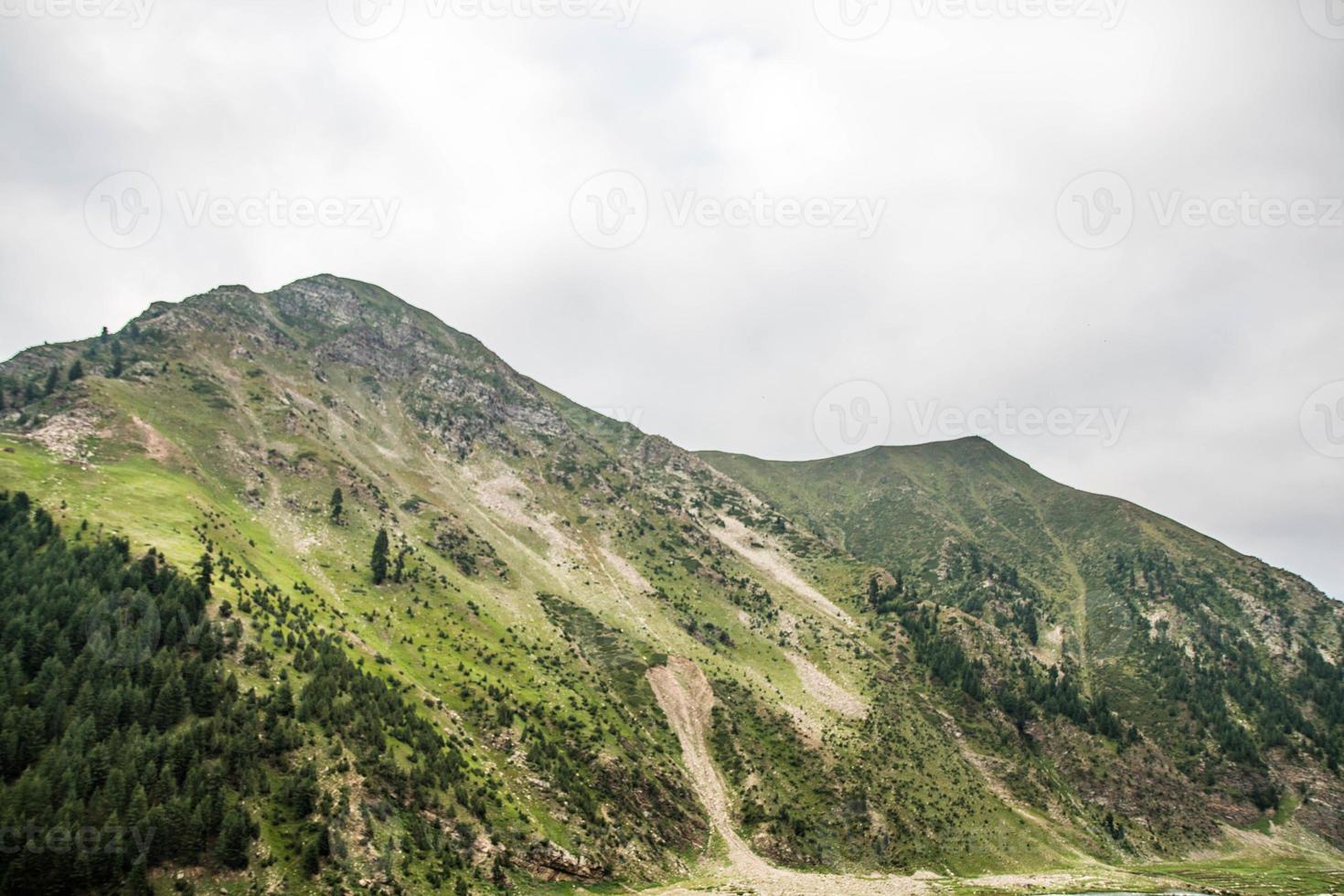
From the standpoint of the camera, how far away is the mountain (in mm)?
46312

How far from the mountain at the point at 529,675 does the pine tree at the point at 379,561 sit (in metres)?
0.51

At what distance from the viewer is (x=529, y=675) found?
295 ft

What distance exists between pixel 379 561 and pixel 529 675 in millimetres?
33816

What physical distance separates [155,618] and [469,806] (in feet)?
107

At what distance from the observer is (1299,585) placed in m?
174

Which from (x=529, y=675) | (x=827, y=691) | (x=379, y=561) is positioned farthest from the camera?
(x=827, y=691)

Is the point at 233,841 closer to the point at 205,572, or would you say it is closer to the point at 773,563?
the point at 205,572

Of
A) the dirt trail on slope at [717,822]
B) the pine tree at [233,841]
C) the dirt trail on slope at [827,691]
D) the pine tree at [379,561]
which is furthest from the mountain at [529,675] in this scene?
the dirt trail on slope at [827,691]

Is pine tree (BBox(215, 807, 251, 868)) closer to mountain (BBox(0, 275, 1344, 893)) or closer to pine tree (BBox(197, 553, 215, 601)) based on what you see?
mountain (BBox(0, 275, 1344, 893))

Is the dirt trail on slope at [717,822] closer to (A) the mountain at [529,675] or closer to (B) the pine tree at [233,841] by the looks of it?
(A) the mountain at [529,675]

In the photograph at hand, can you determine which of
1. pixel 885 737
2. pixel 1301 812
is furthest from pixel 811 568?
pixel 1301 812

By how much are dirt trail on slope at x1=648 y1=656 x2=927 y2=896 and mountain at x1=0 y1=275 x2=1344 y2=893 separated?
64 cm

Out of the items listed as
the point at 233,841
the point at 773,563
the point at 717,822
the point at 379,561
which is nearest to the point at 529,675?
the point at 717,822

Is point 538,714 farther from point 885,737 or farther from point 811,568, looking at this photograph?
point 811,568
